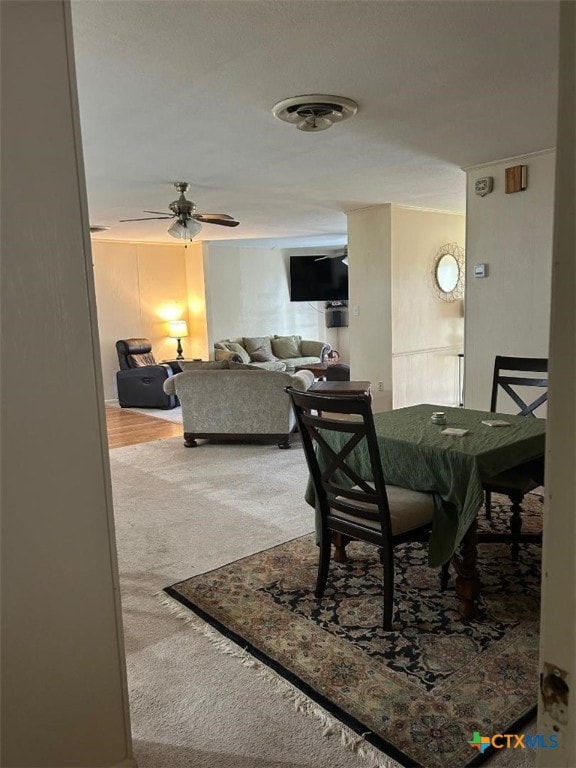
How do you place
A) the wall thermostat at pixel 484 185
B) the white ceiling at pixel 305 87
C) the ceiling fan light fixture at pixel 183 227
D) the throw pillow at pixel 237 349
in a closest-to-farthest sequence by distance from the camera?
the white ceiling at pixel 305 87 → the wall thermostat at pixel 484 185 → the ceiling fan light fixture at pixel 183 227 → the throw pillow at pixel 237 349

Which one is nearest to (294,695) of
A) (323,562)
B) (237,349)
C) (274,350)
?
(323,562)

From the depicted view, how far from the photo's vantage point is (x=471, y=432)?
2.52 meters

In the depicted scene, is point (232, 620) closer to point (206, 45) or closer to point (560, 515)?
point (560, 515)

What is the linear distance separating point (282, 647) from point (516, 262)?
3441 millimetres

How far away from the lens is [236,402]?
17.4ft

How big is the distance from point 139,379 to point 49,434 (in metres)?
6.48

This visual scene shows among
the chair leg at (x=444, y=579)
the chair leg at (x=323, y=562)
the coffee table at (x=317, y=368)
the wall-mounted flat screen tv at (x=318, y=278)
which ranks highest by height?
the wall-mounted flat screen tv at (x=318, y=278)

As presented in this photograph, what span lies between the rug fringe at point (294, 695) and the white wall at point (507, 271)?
124 inches

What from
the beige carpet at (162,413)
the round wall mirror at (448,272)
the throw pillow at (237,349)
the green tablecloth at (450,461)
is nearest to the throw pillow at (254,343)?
the throw pillow at (237,349)

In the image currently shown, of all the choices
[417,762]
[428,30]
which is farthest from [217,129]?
[417,762]

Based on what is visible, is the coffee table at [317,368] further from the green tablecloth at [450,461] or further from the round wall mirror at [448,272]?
the green tablecloth at [450,461]

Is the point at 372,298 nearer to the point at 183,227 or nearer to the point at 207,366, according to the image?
the point at 207,366

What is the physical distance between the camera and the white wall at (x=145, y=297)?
8.27 metres

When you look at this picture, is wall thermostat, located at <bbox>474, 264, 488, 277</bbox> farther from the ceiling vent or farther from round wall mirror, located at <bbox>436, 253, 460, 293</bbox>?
round wall mirror, located at <bbox>436, 253, 460, 293</bbox>
